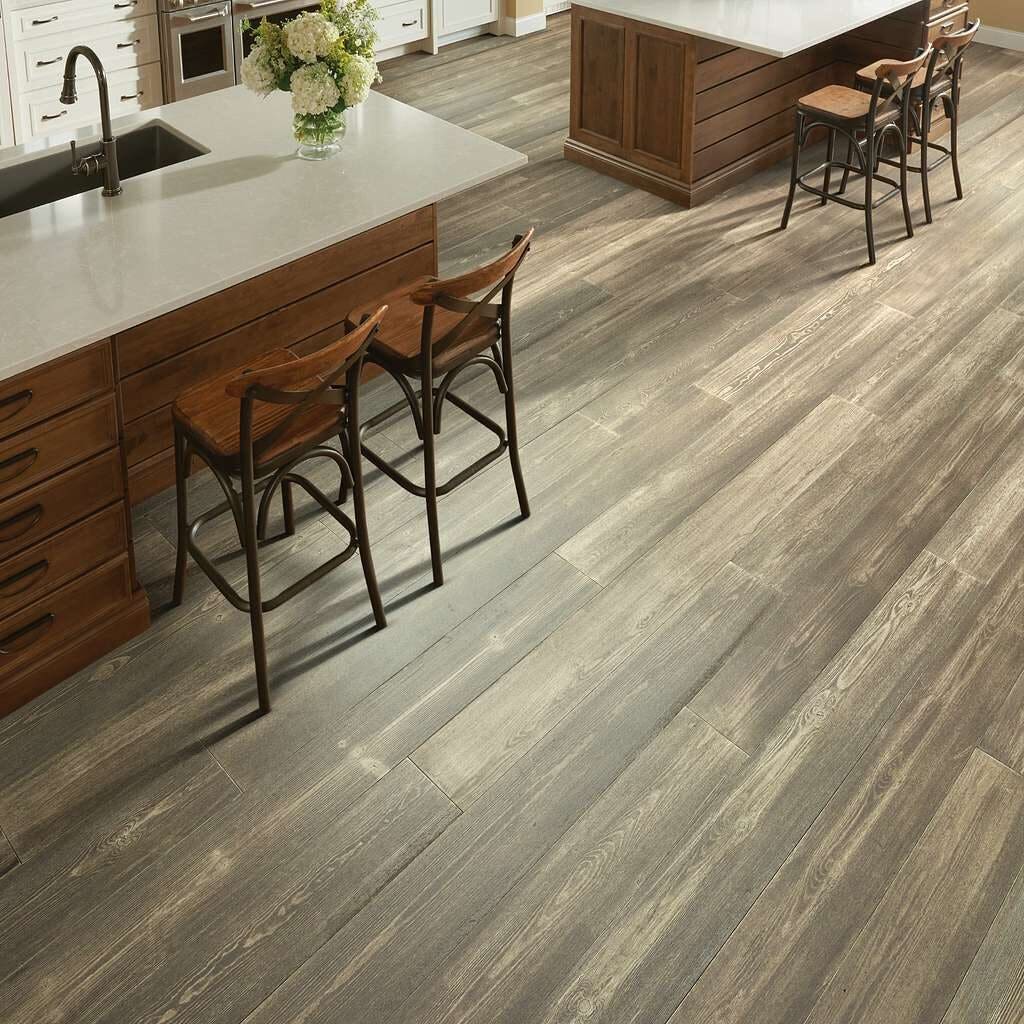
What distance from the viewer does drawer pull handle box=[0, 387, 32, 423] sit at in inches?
89.8

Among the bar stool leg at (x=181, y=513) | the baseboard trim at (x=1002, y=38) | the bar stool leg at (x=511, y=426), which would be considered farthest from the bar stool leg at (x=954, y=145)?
the bar stool leg at (x=181, y=513)

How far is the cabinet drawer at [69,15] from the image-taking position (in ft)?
15.4

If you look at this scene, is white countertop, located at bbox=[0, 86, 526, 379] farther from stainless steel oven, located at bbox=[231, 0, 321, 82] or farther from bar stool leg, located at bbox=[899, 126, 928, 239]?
stainless steel oven, located at bbox=[231, 0, 321, 82]

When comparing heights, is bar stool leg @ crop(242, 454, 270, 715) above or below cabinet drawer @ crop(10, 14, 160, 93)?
below

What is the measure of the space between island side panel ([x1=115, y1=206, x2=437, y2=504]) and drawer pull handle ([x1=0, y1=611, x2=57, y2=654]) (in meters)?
0.48

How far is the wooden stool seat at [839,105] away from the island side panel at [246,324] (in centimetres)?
198

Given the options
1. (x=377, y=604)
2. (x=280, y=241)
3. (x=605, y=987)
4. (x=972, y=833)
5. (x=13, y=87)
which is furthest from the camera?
(x=13, y=87)

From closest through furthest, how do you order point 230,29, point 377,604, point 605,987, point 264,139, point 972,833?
1. point 605,987
2. point 972,833
3. point 377,604
4. point 264,139
5. point 230,29

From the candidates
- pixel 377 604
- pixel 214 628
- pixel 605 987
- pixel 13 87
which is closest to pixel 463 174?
pixel 377 604

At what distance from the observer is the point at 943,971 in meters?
2.16

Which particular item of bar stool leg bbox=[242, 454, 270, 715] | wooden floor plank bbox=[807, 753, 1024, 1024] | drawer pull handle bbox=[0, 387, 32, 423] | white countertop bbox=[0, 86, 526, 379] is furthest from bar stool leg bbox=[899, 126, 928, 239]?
drawer pull handle bbox=[0, 387, 32, 423]

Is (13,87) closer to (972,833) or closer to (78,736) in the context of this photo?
(78,736)

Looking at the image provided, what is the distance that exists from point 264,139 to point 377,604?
138 centimetres

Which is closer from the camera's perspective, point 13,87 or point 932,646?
point 932,646
